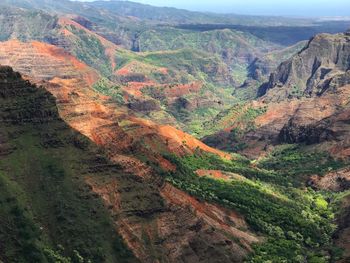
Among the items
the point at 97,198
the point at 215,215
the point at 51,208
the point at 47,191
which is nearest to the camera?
the point at 51,208

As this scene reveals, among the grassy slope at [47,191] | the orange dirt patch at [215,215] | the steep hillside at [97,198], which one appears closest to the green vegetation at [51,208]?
the grassy slope at [47,191]

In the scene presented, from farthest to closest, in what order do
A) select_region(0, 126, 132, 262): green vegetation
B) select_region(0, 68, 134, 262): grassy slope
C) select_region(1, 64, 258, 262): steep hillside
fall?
1. select_region(1, 64, 258, 262): steep hillside
2. select_region(0, 68, 134, 262): grassy slope
3. select_region(0, 126, 132, 262): green vegetation

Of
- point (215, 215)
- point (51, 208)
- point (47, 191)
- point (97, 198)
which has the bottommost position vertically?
point (215, 215)

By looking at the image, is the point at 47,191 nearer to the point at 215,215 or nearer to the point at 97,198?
the point at 97,198

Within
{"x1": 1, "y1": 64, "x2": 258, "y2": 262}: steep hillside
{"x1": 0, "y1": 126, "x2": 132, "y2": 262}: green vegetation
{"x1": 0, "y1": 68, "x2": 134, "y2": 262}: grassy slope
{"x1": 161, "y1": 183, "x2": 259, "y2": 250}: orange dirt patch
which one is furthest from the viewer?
{"x1": 161, "y1": 183, "x2": 259, "y2": 250}: orange dirt patch

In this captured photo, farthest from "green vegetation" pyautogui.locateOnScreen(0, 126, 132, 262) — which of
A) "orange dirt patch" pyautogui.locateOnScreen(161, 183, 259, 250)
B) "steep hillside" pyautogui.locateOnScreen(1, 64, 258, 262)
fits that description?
"orange dirt patch" pyautogui.locateOnScreen(161, 183, 259, 250)

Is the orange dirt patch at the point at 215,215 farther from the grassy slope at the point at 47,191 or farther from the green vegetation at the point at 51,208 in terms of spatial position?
the green vegetation at the point at 51,208

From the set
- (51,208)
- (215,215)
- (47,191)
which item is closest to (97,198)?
(51,208)

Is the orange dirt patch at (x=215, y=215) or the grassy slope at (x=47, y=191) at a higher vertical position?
the grassy slope at (x=47, y=191)

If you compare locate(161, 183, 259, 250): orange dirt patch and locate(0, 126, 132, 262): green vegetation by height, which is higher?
locate(0, 126, 132, 262): green vegetation

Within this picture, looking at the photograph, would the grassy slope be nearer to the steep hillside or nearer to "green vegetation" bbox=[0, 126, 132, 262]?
"green vegetation" bbox=[0, 126, 132, 262]

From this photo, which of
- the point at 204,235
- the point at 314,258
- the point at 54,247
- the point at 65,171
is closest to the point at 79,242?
the point at 54,247

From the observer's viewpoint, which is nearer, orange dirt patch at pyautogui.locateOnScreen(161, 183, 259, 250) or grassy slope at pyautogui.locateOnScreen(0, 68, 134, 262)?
grassy slope at pyautogui.locateOnScreen(0, 68, 134, 262)
